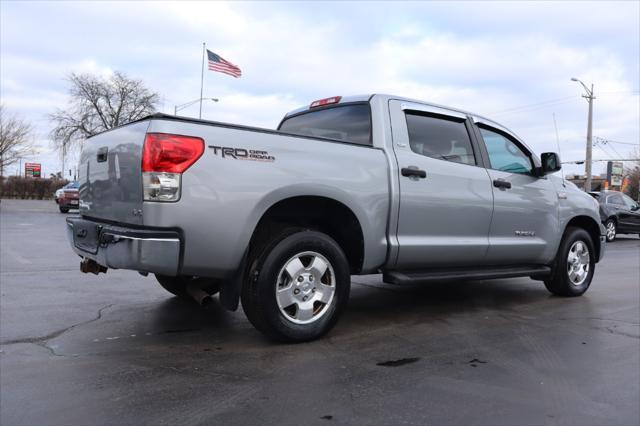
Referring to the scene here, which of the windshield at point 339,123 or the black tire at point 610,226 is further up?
the windshield at point 339,123

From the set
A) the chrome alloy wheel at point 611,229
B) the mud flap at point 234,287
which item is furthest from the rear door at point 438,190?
the chrome alloy wheel at point 611,229

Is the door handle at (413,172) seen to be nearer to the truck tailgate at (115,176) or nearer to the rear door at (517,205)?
the rear door at (517,205)

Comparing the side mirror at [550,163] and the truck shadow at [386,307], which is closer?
the truck shadow at [386,307]

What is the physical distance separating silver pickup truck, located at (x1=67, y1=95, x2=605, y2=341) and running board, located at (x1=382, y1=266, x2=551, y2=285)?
0.8 inches

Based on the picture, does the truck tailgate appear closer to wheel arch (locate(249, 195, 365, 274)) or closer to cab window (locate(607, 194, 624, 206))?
wheel arch (locate(249, 195, 365, 274))

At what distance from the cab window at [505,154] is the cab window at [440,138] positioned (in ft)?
1.09

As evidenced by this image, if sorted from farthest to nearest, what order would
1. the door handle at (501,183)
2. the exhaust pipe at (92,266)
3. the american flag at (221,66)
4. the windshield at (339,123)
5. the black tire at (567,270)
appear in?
1. the american flag at (221,66)
2. the black tire at (567,270)
3. the door handle at (501,183)
4. the windshield at (339,123)
5. the exhaust pipe at (92,266)

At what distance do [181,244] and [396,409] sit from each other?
5.52 ft

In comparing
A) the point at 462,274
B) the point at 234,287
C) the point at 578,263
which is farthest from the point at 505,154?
the point at 234,287

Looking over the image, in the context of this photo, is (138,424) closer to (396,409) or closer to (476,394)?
(396,409)

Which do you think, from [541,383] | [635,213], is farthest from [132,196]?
[635,213]

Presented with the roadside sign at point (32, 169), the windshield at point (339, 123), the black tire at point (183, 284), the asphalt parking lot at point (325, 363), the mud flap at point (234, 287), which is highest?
the roadside sign at point (32, 169)

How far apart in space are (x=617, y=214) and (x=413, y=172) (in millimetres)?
15007

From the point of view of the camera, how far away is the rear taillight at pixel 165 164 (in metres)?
Result: 3.46
